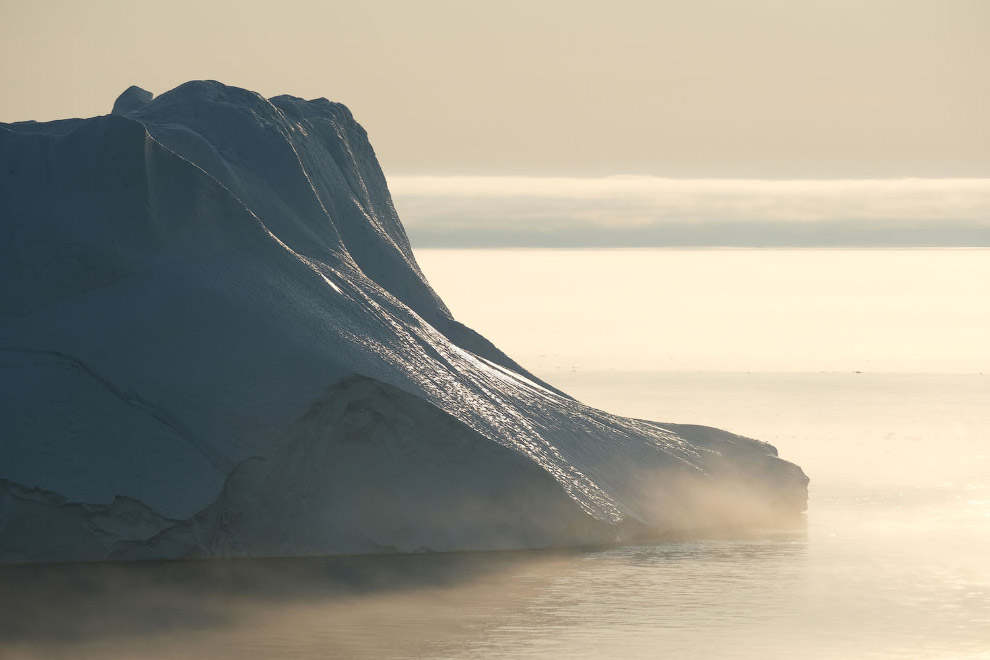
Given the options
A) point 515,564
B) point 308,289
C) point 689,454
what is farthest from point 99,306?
point 689,454

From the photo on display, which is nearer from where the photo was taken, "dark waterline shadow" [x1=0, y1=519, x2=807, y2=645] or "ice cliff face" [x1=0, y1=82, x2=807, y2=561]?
"dark waterline shadow" [x1=0, y1=519, x2=807, y2=645]

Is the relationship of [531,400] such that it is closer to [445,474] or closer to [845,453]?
[445,474]

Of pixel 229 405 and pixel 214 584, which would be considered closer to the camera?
pixel 214 584

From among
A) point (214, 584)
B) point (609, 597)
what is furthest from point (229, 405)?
point (609, 597)

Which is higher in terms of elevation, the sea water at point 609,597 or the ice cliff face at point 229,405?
the ice cliff face at point 229,405

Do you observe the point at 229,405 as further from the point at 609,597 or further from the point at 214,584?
the point at 609,597

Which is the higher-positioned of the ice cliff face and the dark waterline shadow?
the ice cliff face
